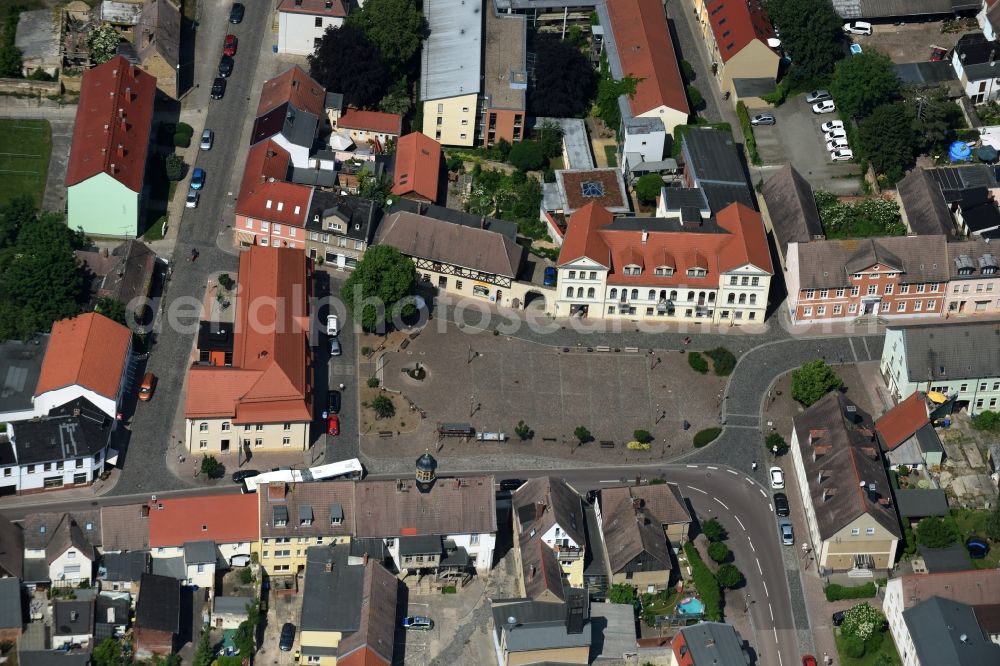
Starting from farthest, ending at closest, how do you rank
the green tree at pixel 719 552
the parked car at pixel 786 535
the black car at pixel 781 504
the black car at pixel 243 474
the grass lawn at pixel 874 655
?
the black car at pixel 781 504
the black car at pixel 243 474
the parked car at pixel 786 535
the green tree at pixel 719 552
the grass lawn at pixel 874 655

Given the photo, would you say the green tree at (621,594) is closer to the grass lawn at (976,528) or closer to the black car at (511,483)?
the black car at (511,483)

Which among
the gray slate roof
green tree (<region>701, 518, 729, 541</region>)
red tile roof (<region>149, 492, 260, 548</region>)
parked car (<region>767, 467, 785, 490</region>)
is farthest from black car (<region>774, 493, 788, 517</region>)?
red tile roof (<region>149, 492, 260, 548</region>)

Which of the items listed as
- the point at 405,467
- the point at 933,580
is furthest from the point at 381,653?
the point at 933,580

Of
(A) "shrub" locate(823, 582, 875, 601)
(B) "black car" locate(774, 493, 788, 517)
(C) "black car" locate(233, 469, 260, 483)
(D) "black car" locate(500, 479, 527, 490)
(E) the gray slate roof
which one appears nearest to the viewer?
(E) the gray slate roof

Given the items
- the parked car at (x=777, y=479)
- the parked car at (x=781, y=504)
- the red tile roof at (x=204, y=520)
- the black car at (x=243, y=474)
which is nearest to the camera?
the red tile roof at (x=204, y=520)

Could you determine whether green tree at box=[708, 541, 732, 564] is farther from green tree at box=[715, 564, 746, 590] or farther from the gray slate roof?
the gray slate roof

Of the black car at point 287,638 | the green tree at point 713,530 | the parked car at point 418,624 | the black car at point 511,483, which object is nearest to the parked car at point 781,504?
the green tree at point 713,530

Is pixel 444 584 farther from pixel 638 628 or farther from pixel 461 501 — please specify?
pixel 638 628
